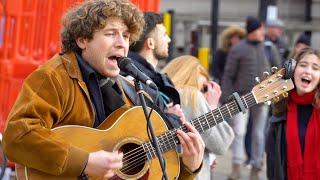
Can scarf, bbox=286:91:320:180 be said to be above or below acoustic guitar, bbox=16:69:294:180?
below

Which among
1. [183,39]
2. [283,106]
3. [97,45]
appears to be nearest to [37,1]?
[283,106]

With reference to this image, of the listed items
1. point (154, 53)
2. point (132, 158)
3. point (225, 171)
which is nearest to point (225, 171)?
point (225, 171)

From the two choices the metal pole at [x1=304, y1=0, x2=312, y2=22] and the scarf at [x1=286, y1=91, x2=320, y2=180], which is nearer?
the scarf at [x1=286, y1=91, x2=320, y2=180]

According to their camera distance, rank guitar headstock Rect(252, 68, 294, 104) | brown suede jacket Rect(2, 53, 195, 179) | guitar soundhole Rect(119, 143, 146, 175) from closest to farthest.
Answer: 1. brown suede jacket Rect(2, 53, 195, 179)
2. guitar soundhole Rect(119, 143, 146, 175)
3. guitar headstock Rect(252, 68, 294, 104)

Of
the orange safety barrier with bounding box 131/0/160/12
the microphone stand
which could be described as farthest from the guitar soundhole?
the orange safety barrier with bounding box 131/0/160/12

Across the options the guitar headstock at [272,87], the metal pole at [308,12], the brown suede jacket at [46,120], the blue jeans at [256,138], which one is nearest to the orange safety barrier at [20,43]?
the guitar headstock at [272,87]

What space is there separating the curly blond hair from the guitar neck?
20.4 inches

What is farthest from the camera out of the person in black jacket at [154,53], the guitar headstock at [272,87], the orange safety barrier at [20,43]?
the orange safety barrier at [20,43]

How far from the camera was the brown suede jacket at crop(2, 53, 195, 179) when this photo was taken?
127 inches

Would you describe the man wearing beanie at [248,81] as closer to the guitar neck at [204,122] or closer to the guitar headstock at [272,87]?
the guitar headstock at [272,87]

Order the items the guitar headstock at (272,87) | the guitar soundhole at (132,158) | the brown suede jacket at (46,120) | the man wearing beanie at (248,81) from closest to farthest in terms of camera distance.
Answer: the brown suede jacket at (46,120) < the guitar soundhole at (132,158) < the guitar headstock at (272,87) < the man wearing beanie at (248,81)

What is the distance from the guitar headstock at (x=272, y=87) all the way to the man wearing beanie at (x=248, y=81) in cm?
469

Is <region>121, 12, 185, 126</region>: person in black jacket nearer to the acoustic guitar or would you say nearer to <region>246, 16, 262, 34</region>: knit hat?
the acoustic guitar

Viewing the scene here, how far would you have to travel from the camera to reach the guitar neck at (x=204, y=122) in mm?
3614
